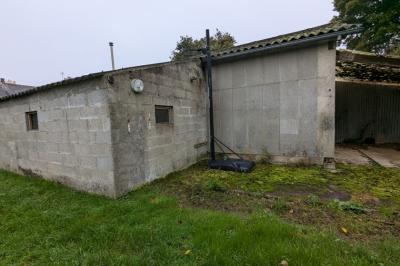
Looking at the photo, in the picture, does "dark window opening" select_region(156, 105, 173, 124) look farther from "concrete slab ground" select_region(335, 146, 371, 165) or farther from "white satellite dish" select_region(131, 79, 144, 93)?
"concrete slab ground" select_region(335, 146, 371, 165)

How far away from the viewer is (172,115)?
5809 mm

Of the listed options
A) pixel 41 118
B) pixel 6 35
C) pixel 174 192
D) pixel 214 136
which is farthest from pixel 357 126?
pixel 6 35

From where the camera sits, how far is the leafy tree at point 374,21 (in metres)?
10.4

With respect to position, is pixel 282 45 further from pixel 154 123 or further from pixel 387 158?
pixel 387 158

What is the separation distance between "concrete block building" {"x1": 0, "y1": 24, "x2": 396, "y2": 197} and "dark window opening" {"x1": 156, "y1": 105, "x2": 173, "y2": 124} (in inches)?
1.0

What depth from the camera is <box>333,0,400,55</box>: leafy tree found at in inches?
409

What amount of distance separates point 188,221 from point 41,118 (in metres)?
4.69

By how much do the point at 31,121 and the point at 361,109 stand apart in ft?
43.2

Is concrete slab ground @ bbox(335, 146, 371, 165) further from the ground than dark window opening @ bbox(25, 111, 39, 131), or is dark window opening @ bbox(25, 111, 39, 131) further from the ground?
dark window opening @ bbox(25, 111, 39, 131)

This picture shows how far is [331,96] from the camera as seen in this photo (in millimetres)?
5465

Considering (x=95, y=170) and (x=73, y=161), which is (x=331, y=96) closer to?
(x=95, y=170)

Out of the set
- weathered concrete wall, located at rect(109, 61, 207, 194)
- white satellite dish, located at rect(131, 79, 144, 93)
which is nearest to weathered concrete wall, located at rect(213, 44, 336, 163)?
weathered concrete wall, located at rect(109, 61, 207, 194)

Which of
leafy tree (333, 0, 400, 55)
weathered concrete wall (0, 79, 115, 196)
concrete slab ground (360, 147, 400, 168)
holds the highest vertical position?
leafy tree (333, 0, 400, 55)

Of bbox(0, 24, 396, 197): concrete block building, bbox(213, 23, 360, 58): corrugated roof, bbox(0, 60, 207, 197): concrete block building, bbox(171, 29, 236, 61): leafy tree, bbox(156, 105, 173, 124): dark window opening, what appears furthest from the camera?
bbox(171, 29, 236, 61): leafy tree
